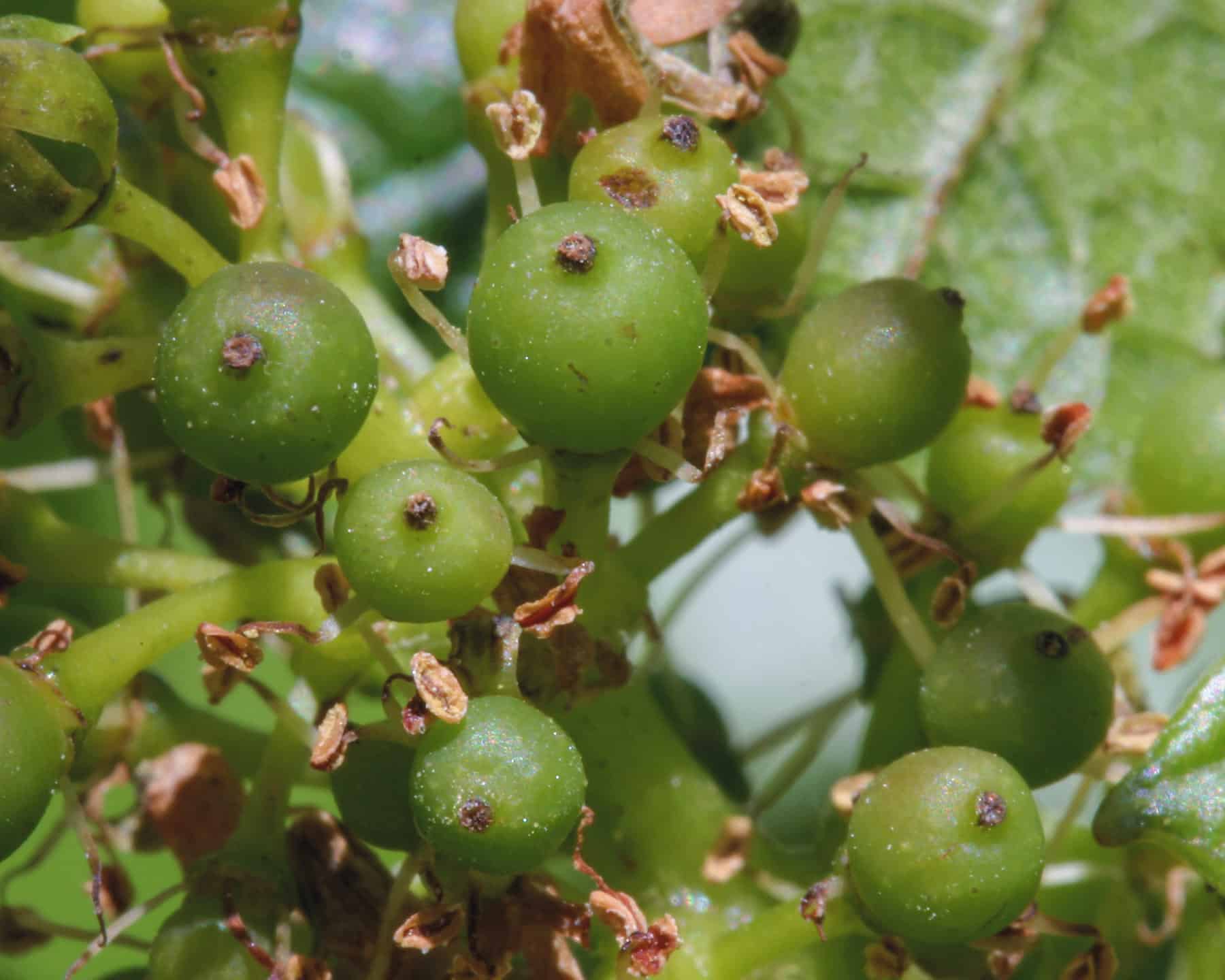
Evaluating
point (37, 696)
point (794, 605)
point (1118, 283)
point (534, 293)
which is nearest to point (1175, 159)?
point (1118, 283)

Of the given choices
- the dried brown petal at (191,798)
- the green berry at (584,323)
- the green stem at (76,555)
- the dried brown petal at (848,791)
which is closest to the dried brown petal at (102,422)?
the green stem at (76,555)

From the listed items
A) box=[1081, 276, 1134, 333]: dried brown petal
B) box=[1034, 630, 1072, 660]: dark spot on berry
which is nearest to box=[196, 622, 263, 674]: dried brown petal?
box=[1034, 630, 1072, 660]: dark spot on berry

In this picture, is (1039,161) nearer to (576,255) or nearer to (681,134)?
(681,134)

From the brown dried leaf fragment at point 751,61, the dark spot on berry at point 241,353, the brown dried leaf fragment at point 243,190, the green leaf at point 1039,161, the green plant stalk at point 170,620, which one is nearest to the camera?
the dark spot on berry at point 241,353

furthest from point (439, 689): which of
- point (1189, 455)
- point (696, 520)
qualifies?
point (1189, 455)

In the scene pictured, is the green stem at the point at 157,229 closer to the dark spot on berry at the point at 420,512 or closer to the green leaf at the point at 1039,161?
the dark spot on berry at the point at 420,512

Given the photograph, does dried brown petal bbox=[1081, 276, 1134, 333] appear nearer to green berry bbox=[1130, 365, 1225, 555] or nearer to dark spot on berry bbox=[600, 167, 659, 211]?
green berry bbox=[1130, 365, 1225, 555]

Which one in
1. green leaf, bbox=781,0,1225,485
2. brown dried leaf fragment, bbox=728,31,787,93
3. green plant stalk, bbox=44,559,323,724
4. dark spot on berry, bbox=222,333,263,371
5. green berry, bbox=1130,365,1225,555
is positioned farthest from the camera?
green leaf, bbox=781,0,1225,485
